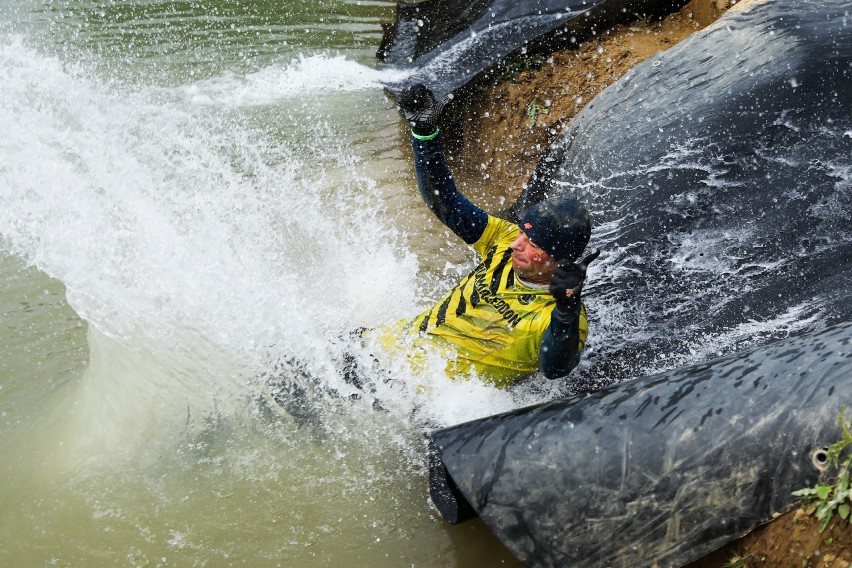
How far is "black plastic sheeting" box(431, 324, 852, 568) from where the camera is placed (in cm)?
261

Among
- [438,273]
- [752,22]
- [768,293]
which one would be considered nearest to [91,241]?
[438,273]

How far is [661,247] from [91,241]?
3378 mm

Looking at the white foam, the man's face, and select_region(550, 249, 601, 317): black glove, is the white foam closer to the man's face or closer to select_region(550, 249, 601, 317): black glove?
the man's face

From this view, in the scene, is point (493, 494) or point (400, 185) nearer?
point (493, 494)

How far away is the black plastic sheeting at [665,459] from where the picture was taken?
2.61 m

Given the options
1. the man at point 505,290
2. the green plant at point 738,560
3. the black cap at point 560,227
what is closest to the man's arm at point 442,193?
the man at point 505,290

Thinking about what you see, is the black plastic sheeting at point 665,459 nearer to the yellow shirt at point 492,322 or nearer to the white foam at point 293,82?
the yellow shirt at point 492,322

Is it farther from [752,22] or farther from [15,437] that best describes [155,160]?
[752,22]

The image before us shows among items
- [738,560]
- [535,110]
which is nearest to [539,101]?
[535,110]

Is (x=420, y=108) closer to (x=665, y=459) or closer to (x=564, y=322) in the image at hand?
(x=564, y=322)

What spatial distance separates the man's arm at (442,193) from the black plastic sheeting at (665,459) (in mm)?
1184

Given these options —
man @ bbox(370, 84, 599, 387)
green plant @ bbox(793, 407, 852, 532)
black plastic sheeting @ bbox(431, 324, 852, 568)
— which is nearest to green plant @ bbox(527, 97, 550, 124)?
man @ bbox(370, 84, 599, 387)

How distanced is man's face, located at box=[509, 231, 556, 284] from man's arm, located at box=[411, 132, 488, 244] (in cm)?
48

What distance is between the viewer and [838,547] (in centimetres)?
243
